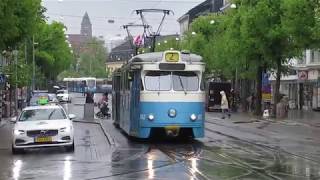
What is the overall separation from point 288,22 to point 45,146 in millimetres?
19266

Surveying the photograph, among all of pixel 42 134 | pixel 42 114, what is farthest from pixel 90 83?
pixel 42 134

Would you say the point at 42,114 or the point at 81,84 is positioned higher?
the point at 81,84

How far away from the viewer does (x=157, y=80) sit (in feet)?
78.1

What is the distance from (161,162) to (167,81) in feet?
21.0

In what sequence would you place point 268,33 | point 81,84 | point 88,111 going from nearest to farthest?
point 88,111 → point 268,33 → point 81,84

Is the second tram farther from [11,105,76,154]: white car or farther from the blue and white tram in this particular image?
[11,105,76,154]: white car

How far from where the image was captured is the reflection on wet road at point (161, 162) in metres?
15.1

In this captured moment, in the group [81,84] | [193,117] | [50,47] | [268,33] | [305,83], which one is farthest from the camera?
[81,84]

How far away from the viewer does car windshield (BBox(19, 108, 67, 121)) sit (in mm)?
22062

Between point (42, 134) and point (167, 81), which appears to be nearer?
point (42, 134)

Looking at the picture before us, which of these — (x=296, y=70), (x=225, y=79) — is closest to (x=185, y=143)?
(x=296, y=70)

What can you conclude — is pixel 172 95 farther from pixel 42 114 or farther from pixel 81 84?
pixel 81 84

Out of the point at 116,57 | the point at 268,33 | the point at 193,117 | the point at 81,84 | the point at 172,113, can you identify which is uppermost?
the point at 116,57

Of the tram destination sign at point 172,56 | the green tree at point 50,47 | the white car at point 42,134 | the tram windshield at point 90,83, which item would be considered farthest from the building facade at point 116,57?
the white car at point 42,134
